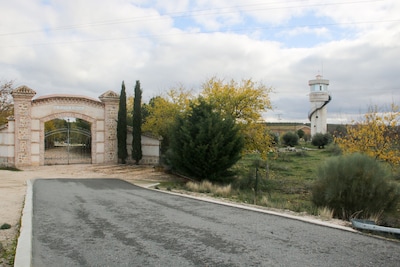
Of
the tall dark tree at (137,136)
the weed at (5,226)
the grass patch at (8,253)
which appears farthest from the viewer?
the tall dark tree at (137,136)

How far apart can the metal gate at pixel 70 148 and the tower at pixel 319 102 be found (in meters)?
41.6

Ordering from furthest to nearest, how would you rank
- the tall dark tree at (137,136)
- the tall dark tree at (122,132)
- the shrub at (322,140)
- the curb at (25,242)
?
the shrub at (322,140) < the tall dark tree at (122,132) < the tall dark tree at (137,136) < the curb at (25,242)

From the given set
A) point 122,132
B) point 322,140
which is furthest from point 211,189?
point 322,140

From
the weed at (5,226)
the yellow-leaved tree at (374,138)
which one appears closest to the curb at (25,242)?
the weed at (5,226)

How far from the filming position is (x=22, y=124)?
847 inches

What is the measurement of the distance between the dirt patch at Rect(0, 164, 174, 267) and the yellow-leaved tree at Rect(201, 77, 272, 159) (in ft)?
16.3

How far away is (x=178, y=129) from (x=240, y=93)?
191 inches

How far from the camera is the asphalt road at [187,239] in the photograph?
530 centimetres

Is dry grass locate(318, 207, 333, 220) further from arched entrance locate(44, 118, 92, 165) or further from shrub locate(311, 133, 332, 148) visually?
shrub locate(311, 133, 332, 148)

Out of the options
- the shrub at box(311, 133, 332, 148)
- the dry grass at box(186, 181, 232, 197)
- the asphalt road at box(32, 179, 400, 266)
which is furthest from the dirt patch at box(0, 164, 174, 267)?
the shrub at box(311, 133, 332, 148)

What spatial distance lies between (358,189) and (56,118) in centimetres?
1926

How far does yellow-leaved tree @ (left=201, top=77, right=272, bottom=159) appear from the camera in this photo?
1980cm

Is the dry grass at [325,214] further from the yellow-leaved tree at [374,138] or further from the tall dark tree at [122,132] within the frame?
the tall dark tree at [122,132]

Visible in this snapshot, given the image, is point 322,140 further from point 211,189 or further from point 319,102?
point 211,189
